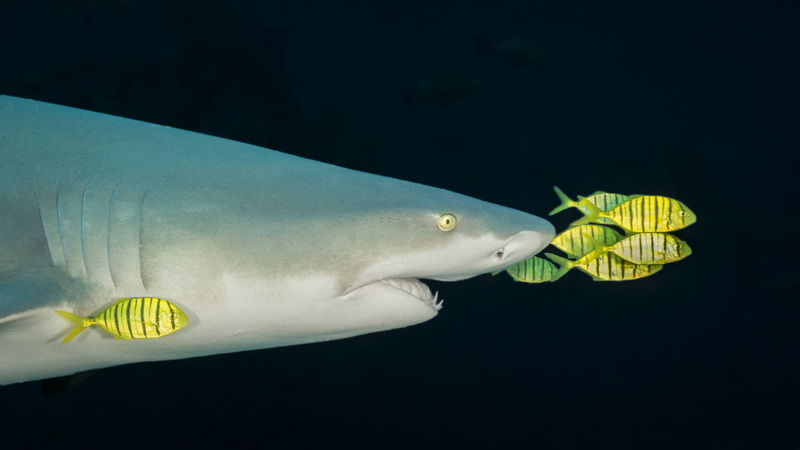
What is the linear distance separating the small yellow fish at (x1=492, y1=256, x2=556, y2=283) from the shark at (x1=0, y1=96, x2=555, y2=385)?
0.88 meters

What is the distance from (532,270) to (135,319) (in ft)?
6.24

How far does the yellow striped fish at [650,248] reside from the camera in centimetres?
234

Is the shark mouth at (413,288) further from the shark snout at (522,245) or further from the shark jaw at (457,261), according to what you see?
the shark snout at (522,245)

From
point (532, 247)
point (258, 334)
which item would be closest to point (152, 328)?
point (258, 334)

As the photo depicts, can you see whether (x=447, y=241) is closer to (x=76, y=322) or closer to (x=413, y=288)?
(x=413, y=288)

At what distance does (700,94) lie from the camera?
6.67m

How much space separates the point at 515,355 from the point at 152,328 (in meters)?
5.18

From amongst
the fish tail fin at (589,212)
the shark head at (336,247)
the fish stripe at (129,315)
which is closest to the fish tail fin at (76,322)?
the fish stripe at (129,315)

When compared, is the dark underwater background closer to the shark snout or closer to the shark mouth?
the shark mouth

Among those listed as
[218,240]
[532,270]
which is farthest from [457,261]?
[532,270]

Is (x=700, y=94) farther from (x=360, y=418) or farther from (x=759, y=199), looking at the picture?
(x=360, y=418)

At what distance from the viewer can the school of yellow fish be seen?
233 centimetres

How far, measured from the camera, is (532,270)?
282 centimetres

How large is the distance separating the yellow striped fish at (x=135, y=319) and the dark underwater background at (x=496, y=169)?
4.10 metres
